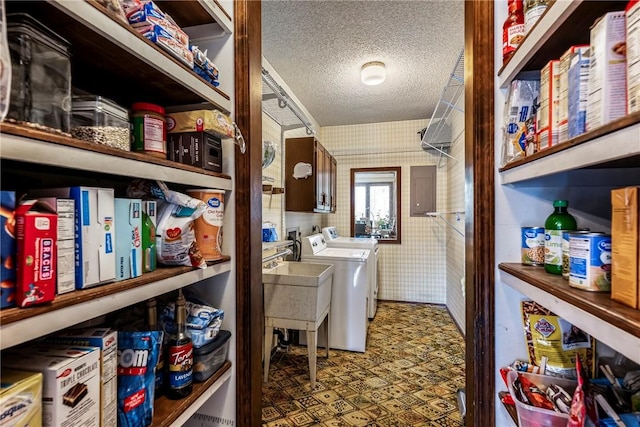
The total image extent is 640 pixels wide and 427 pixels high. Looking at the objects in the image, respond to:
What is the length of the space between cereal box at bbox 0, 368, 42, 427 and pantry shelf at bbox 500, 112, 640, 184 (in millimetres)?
1050

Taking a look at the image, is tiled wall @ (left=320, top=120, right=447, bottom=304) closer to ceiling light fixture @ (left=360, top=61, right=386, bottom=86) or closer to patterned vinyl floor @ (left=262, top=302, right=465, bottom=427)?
patterned vinyl floor @ (left=262, top=302, right=465, bottom=427)

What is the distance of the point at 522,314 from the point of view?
0.96 m

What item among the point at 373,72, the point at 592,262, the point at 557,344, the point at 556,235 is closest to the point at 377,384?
the point at 557,344

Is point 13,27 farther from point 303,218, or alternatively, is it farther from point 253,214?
point 303,218

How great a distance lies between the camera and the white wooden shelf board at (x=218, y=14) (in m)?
0.95

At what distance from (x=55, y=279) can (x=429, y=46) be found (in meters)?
2.75

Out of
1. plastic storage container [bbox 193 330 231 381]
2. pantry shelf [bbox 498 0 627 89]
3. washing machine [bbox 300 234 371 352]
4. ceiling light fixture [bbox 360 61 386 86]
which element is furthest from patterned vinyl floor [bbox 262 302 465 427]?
ceiling light fixture [bbox 360 61 386 86]

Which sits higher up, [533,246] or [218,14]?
[218,14]

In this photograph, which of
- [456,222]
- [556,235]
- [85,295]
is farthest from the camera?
[456,222]

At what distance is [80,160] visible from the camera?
1.82ft

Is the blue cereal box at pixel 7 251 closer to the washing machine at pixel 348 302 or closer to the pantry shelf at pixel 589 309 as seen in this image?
the pantry shelf at pixel 589 309

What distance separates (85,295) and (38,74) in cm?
42

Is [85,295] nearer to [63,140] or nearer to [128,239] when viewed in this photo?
[128,239]

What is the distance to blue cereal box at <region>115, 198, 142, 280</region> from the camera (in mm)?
693
